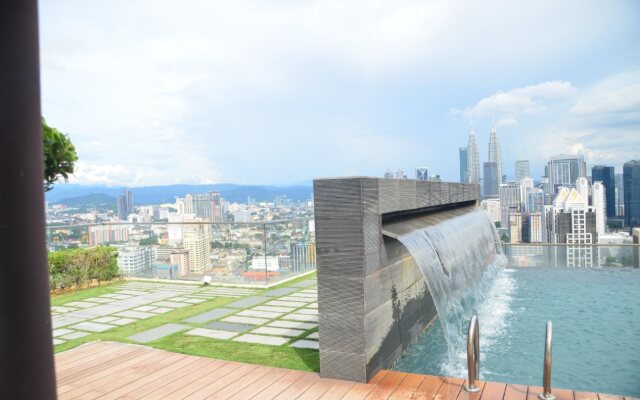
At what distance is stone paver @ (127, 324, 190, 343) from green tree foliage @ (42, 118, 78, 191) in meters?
2.86

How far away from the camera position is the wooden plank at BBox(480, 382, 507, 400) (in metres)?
3.30

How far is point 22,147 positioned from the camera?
3.09ft

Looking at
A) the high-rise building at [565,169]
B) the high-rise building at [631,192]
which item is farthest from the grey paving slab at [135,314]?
the high-rise building at [565,169]

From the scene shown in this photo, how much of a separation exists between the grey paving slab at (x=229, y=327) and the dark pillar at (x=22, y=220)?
472cm

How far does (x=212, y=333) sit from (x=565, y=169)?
1196 inches

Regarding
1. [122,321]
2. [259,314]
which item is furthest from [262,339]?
[122,321]

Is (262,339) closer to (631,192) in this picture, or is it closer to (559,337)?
(559,337)

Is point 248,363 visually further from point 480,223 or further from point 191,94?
point 191,94

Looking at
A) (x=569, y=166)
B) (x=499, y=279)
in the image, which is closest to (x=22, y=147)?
(x=499, y=279)

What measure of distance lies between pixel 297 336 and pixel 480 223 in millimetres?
5244

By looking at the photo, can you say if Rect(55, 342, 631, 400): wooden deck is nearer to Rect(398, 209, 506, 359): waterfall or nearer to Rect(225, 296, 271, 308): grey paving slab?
Rect(398, 209, 506, 359): waterfall

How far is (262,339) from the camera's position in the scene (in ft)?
16.8

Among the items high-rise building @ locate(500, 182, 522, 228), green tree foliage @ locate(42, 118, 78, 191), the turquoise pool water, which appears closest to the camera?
green tree foliage @ locate(42, 118, 78, 191)

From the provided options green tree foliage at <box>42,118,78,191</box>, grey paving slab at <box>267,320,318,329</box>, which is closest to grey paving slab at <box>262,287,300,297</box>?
grey paving slab at <box>267,320,318,329</box>
